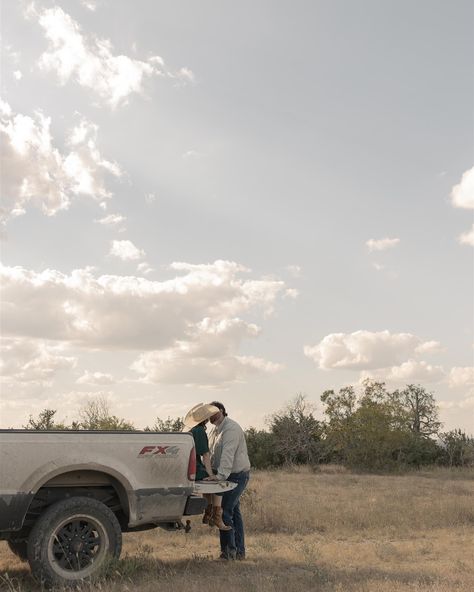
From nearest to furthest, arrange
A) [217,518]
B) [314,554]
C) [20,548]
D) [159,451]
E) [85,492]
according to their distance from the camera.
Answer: [85,492]
[159,451]
[20,548]
[217,518]
[314,554]

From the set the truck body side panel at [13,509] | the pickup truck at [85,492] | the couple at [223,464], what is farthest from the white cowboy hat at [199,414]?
the truck body side panel at [13,509]

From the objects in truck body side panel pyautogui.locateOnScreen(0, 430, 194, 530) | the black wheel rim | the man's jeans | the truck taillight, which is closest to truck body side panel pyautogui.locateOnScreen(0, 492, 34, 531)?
truck body side panel pyautogui.locateOnScreen(0, 430, 194, 530)

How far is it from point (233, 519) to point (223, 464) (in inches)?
36.5

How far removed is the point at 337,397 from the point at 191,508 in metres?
34.0

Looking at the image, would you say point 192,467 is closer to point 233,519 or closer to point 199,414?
point 199,414

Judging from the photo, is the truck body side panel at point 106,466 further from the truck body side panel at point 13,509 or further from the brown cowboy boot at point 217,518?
the brown cowboy boot at point 217,518

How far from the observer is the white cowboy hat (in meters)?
8.08

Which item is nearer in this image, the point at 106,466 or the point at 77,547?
the point at 77,547

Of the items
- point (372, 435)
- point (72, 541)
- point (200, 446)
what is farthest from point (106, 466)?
point (372, 435)

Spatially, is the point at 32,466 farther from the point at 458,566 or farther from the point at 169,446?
the point at 458,566

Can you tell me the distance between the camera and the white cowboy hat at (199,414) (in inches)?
318

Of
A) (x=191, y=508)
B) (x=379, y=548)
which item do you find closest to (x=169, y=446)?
Answer: (x=191, y=508)

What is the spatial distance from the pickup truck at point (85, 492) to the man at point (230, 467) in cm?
70

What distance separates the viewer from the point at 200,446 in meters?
8.05
